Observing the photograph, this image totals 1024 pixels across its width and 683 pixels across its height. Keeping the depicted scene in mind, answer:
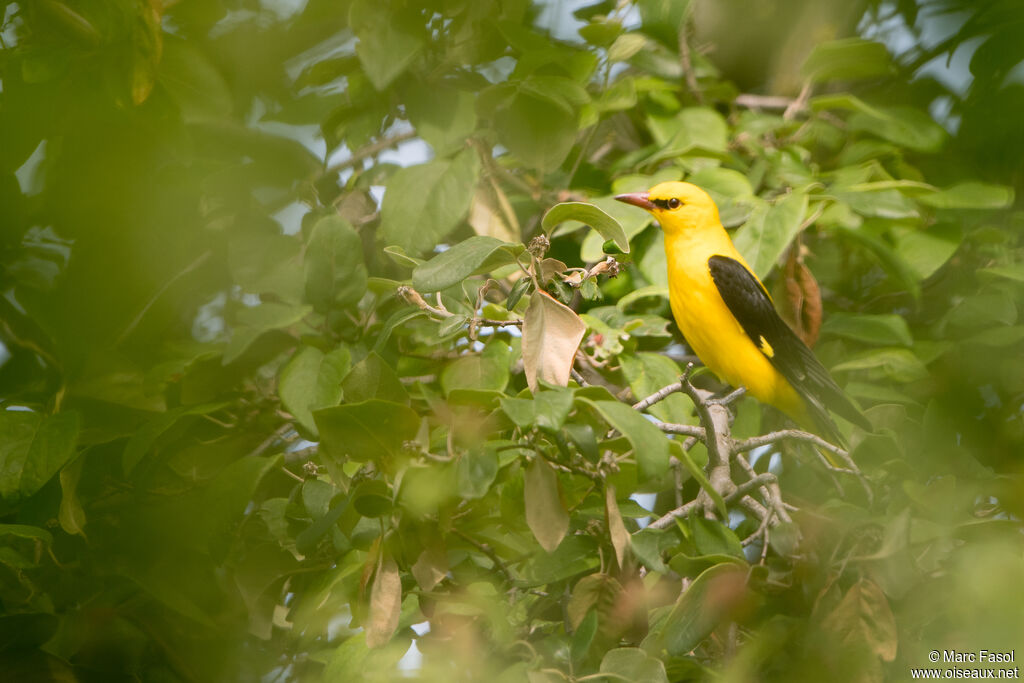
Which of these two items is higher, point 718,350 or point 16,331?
point 16,331

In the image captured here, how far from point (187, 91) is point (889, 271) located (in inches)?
56.3

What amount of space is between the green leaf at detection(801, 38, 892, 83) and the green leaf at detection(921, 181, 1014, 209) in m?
0.38

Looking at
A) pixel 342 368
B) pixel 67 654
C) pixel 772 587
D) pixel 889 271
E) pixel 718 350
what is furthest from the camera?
pixel 718 350

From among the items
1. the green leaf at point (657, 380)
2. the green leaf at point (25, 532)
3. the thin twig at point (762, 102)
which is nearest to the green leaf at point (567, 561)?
the green leaf at point (657, 380)

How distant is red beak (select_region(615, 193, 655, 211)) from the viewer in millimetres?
1773

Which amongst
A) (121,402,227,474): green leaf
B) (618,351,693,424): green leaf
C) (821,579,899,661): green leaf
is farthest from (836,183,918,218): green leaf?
(121,402,227,474): green leaf

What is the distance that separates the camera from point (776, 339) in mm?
1924

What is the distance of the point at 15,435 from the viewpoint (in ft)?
3.79

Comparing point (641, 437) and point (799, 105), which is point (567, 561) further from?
point (799, 105)

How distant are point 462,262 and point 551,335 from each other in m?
0.13

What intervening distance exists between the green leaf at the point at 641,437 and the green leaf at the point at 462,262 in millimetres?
190

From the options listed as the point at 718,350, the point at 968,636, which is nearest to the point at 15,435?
the point at 968,636

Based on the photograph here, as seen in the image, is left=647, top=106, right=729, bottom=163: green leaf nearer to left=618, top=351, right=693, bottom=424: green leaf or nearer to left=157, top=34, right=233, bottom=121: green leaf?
left=618, top=351, right=693, bottom=424: green leaf

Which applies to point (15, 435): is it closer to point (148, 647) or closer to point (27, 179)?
point (148, 647)
